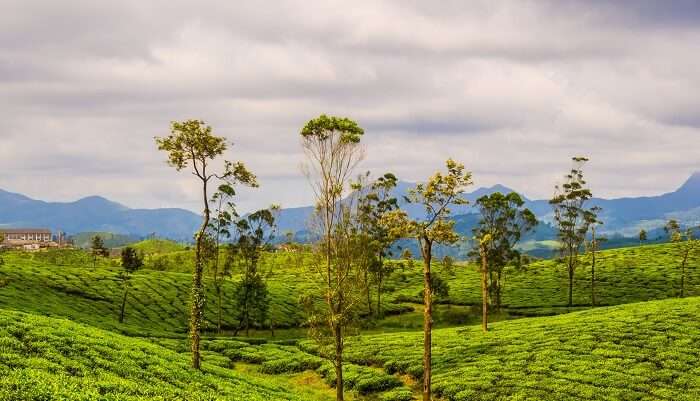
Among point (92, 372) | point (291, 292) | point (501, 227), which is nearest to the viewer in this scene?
point (92, 372)

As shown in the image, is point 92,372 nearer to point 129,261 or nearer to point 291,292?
point 129,261

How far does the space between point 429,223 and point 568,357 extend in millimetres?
20694

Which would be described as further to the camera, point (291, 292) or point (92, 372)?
point (291, 292)

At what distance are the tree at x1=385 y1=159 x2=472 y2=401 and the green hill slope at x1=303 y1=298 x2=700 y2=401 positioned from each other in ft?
18.5

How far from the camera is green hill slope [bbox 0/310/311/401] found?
22219 mm

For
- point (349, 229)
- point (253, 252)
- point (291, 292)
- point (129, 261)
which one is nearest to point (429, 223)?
point (349, 229)

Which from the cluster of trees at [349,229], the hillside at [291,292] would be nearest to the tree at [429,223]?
the cluster of trees at [349,229]

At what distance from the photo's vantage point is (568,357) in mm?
49594

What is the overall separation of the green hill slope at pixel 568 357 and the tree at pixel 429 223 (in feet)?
18.5

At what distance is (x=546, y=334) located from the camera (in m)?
59.8

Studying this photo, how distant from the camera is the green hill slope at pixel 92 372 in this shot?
2222 cm

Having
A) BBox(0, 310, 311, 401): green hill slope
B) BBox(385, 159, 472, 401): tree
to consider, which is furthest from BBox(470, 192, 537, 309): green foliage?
BBox(0, 310, 311, 401): green hill slope

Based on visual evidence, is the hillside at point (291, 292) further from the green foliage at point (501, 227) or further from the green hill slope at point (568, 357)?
the green hill slope at point (568, 357)

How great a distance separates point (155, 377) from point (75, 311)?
57.6 metres
